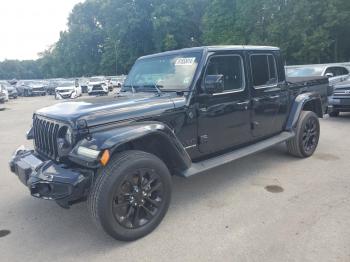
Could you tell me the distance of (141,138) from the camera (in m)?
3.30

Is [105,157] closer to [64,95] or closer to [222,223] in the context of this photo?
[222,223]

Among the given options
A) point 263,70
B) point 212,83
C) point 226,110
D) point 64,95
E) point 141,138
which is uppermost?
point 263,70

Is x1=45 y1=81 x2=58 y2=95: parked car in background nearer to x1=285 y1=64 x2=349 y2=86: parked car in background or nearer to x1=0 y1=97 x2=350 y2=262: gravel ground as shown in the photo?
x1=285 y1=64 x2=349 y2=86: parked car in background

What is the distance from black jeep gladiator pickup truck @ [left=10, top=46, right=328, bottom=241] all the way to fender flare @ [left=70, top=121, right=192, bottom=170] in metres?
0.01

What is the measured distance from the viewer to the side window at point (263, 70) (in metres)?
4.62

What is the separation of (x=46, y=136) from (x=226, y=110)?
7.47 ft

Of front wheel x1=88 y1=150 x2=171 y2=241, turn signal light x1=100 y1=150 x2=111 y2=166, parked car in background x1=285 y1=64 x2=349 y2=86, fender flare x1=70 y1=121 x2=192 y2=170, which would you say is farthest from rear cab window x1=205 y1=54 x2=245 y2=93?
parked car in background x1=285 y1=64 x2=349 y2=86

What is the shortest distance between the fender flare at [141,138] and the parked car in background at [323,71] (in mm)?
9115

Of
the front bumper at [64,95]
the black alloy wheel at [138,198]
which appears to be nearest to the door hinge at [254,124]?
the black alloy wheel at [138,198]

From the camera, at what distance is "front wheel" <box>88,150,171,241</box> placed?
2943 mm

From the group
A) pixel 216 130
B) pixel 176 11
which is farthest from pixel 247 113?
pixel 176 11

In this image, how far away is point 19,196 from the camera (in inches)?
175

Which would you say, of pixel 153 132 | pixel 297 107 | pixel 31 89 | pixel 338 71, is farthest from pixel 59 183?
pixel 31 89

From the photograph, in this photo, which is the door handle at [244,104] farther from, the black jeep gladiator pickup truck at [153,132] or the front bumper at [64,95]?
the front bumper at [64,95]
